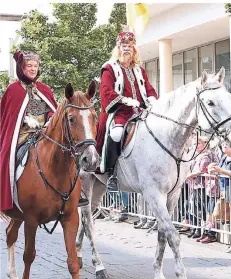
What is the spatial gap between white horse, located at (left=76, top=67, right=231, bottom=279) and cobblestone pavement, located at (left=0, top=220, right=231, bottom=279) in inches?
29.0

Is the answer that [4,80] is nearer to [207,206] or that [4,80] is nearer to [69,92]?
[207,206]

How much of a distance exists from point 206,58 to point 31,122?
Answer: 1400 cm

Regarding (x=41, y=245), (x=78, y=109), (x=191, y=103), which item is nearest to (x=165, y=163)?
(x=191, y=103)

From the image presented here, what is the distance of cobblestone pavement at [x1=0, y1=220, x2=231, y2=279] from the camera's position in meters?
7.71

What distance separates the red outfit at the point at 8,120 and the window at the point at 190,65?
14160 millimetres

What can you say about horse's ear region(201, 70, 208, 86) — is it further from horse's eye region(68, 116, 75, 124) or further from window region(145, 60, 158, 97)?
window region(145, 60, 158, 97)

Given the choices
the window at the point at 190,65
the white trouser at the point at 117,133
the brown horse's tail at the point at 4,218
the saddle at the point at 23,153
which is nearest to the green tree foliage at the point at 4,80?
the window at the point at 190,65

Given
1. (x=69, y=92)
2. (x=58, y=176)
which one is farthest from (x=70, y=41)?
(x=69, y=92)

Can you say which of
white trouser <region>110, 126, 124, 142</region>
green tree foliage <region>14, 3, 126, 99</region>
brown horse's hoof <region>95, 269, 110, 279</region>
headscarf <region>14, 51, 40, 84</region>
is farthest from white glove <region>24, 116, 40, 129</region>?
green tree foliage <region>14, 3, 126, 99</region>

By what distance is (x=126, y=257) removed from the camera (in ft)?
29.4

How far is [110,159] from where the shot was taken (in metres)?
7.25

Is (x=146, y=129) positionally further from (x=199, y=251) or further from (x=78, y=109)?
(x=199, y=251)

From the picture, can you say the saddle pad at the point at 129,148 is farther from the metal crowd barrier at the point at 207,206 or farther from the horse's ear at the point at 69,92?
the metal crowd barrier at the point at 207,206

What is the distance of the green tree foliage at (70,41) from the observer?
16719 mm
